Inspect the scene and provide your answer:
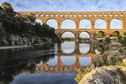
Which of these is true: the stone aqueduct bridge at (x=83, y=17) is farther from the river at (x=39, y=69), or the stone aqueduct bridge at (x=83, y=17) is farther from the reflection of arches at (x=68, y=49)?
the river at (x=39, y=69)

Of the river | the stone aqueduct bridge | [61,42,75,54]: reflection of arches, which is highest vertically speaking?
the stone aqueduct bridge

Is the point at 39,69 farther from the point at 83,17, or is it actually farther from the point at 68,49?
the point at 83,17

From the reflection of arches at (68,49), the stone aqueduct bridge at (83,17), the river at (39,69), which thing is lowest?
the river at (39,69)

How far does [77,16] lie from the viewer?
212 ft

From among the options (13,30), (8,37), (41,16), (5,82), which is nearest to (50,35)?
(41,16)

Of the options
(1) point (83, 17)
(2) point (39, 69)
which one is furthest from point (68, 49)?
→ (1) point (83, 17)

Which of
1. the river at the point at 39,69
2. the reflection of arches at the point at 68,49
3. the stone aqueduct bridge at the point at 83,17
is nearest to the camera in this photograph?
the river at the point at 39,69

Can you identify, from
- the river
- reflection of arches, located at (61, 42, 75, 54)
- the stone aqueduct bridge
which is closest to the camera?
the river

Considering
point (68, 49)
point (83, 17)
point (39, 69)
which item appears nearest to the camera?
point (39, 69)

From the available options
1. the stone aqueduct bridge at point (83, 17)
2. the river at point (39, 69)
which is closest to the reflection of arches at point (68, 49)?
the river at point (39, 69)

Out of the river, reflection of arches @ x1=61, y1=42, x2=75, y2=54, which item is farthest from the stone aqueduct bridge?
the river

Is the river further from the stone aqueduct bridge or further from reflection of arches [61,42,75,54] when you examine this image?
the stone aqueduct bridge

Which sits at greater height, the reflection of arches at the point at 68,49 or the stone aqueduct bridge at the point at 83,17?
the stone aqueduct bridge at the point at 83,17

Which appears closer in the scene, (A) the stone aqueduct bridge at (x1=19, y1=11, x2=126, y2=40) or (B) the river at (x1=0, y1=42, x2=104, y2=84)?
(B) the river at (x1=0, y1=42, x2=104, y2=84)
